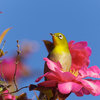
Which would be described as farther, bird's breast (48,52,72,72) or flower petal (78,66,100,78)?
bird's breast (48,52,72,72)

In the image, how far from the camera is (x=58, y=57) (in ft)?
1.52

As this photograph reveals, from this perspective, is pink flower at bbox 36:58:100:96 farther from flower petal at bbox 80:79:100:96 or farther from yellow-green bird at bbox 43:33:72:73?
yellow-green bird at bbox 43:33:72:73

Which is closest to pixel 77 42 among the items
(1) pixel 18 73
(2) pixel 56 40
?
(2) pixel 56 40

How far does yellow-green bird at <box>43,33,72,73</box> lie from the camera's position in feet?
1.51

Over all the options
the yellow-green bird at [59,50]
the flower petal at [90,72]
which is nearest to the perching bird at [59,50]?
the yellow-green bird at [59,50]

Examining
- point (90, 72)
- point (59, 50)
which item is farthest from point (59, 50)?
point (90, 72)

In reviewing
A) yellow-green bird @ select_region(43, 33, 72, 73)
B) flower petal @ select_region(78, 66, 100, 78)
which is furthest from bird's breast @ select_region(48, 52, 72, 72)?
flower petal @ select_region(78, 66, 100, 78)

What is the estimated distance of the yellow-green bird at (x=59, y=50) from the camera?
459mm

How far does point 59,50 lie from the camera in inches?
19.2

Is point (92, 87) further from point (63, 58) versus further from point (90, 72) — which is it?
point (63, 58)

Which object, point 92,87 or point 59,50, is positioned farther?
point 59,50

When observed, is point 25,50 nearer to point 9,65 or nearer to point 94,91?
point 9,65

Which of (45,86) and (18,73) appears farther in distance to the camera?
(18,73)

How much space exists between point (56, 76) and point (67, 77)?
0.07 ft
